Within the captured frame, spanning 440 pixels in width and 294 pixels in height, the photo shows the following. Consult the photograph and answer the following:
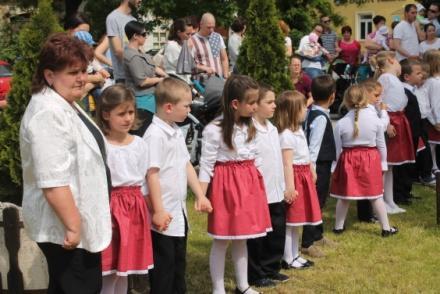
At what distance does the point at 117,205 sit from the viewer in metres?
4.00

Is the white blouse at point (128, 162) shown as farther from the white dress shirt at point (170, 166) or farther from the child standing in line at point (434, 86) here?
the child standing in line at point (434, 86)

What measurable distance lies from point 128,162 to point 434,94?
5.64 m

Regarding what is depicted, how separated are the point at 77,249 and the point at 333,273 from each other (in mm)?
2884

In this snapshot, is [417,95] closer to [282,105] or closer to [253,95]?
[282,105]

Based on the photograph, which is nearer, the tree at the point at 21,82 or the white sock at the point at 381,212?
the tree at the point at 21,82

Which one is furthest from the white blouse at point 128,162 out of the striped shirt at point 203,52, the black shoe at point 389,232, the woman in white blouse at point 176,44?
the striped shirt at point 203,52

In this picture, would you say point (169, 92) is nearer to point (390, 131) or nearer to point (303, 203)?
point (303, 203)

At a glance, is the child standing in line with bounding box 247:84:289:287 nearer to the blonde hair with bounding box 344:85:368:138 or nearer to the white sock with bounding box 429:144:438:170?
the blonde hair with bounding box 344:85:368:138

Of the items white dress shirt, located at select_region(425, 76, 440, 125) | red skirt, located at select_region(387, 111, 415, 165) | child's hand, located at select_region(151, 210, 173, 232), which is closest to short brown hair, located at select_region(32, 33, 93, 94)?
child's hand, located at select_region(151, 210, 173, 232)

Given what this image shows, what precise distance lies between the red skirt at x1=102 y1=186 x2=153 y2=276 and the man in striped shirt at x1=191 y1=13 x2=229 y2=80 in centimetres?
494

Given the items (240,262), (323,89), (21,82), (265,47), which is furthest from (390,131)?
(21,82)

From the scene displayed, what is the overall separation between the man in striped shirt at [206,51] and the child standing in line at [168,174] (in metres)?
4.52

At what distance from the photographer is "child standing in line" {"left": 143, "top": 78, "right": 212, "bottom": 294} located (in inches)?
166

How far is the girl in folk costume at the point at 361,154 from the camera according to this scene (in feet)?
21.5
